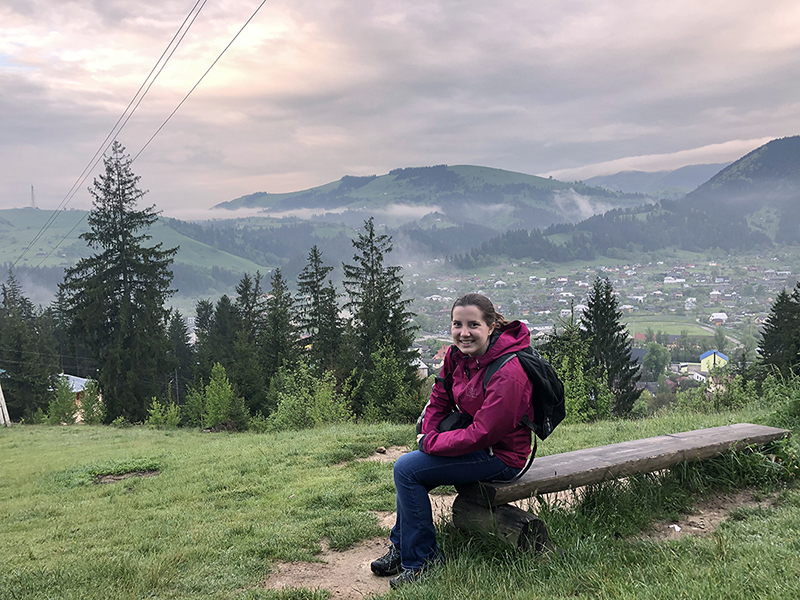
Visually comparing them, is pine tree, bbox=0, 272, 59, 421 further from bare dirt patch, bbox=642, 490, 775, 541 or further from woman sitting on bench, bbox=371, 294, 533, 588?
bare dirt patch, bbox=642, 490, 775, 541

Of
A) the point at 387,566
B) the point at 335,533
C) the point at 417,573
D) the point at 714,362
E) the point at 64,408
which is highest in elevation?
the point at 417,573

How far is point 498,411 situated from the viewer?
363 centimetres

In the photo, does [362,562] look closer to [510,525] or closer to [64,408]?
[510,525]

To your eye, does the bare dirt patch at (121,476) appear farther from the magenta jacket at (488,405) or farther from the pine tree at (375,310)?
the pine tree at (375,310)

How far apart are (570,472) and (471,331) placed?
1.44 m

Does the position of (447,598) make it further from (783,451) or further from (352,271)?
(352,271)

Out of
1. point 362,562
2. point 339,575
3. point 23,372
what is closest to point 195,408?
point 23,372

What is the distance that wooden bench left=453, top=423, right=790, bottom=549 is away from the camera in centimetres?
384

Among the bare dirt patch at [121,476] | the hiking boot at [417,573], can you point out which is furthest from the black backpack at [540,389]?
the bare dirt patch at [121,476]

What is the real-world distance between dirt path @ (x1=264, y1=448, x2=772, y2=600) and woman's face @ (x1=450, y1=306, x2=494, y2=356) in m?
1.58

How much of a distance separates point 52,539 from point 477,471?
4918 mm

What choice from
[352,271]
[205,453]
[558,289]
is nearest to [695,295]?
[558,289]

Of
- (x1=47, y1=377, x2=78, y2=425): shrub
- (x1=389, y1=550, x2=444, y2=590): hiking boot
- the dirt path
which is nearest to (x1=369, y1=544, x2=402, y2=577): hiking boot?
the dirt path

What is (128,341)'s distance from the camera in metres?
34.7
